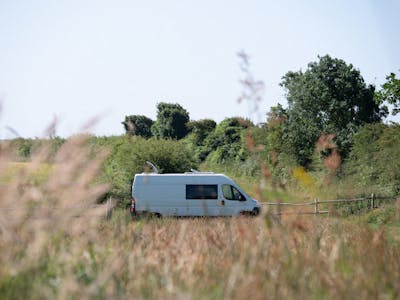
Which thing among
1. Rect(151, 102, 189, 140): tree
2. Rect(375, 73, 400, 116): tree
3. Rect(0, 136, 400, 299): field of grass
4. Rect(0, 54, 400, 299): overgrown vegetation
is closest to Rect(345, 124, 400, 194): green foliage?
Rect(375, 73, 400, 116): tree

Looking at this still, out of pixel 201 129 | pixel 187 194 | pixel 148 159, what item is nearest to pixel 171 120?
pixel 201 129

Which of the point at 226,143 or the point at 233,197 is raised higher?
the point at 226,143

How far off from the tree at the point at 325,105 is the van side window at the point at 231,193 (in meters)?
15.0

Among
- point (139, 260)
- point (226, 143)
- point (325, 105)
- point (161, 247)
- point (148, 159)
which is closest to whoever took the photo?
point (139, 260)

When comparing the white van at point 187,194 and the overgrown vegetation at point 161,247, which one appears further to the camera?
the white van at point 187,194

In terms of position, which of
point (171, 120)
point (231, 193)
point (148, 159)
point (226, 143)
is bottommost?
point (231, 193)

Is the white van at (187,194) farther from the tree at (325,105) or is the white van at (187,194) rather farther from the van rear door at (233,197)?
the tree at (325,105)

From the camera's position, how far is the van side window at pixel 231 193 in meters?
19.7

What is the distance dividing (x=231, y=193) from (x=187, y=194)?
1342 mm

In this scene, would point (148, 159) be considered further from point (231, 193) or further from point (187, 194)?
point (231, 193)

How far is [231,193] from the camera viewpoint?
1975 centimetres

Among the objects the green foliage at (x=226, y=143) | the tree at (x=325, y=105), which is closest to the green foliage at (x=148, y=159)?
the tree at (x=325, y=105)

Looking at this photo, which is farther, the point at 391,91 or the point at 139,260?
the point at 391,91

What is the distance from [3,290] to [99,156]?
1099 millimetres
